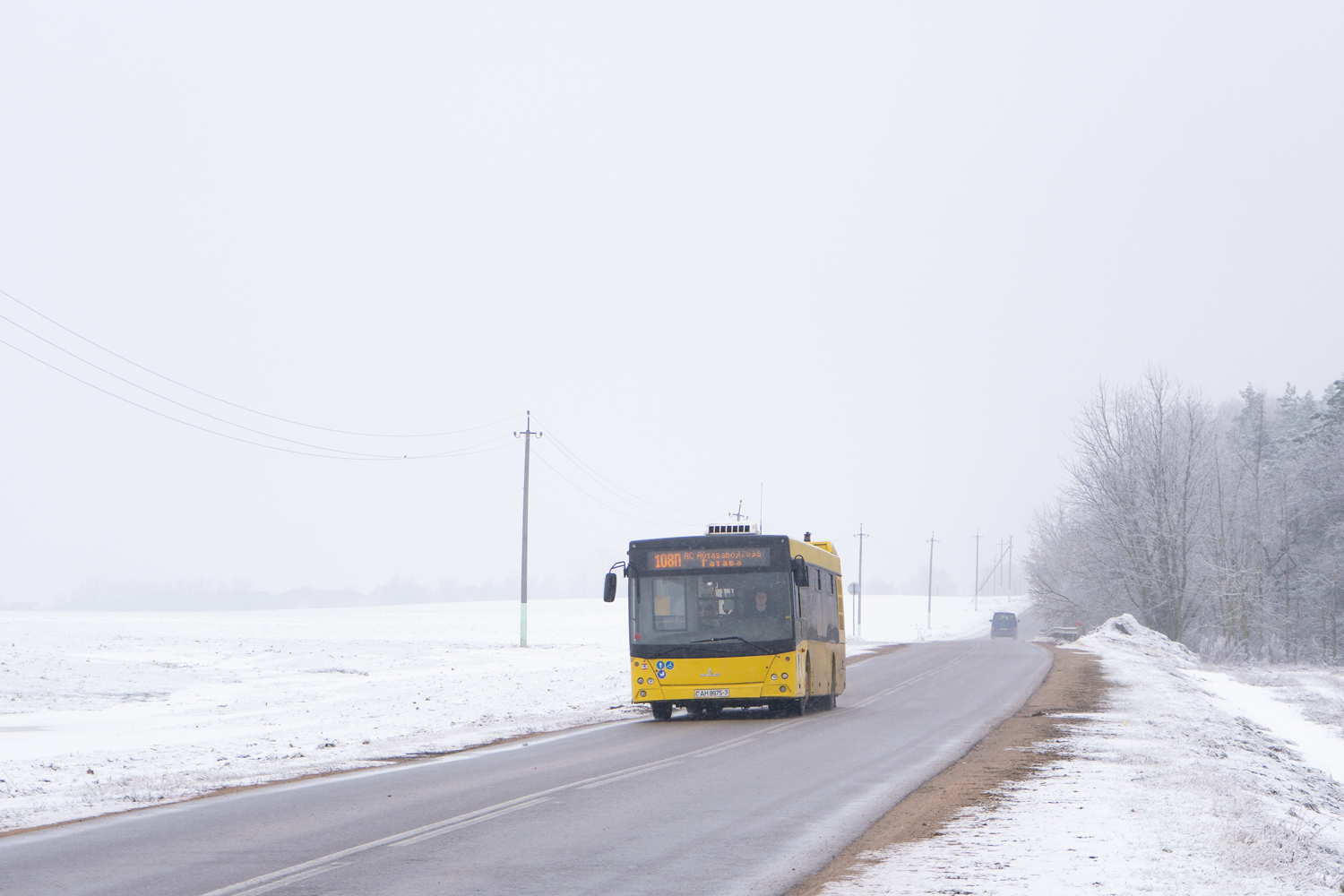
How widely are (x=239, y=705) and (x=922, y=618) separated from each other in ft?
356

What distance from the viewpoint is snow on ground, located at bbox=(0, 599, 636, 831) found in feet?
45.4

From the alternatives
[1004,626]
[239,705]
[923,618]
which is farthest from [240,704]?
[923,618]

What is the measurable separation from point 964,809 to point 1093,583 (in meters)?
59.4

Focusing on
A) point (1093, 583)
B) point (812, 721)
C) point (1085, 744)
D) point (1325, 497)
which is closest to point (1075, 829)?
point (1085, 744)

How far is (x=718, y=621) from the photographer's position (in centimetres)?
2033

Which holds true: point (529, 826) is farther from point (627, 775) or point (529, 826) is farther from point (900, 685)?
point (900, 685)

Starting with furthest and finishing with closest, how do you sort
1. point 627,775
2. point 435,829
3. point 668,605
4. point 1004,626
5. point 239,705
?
point 1004,626, point 239,705, point 668,605, point 627,775, point 435,829

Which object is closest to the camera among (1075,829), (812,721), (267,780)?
(1075,829)

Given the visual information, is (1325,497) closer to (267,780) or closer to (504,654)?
(504,654)

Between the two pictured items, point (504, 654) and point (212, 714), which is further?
point (504, 654)

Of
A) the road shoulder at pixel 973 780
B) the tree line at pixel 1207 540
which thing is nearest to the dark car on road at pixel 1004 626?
the tree line at pixel 1207 540

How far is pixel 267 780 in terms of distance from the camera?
13.3 m

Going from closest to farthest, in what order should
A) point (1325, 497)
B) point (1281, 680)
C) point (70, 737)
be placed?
point (70, 737), point (1281, 680), point (1325, 497)

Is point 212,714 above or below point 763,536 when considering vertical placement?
below
